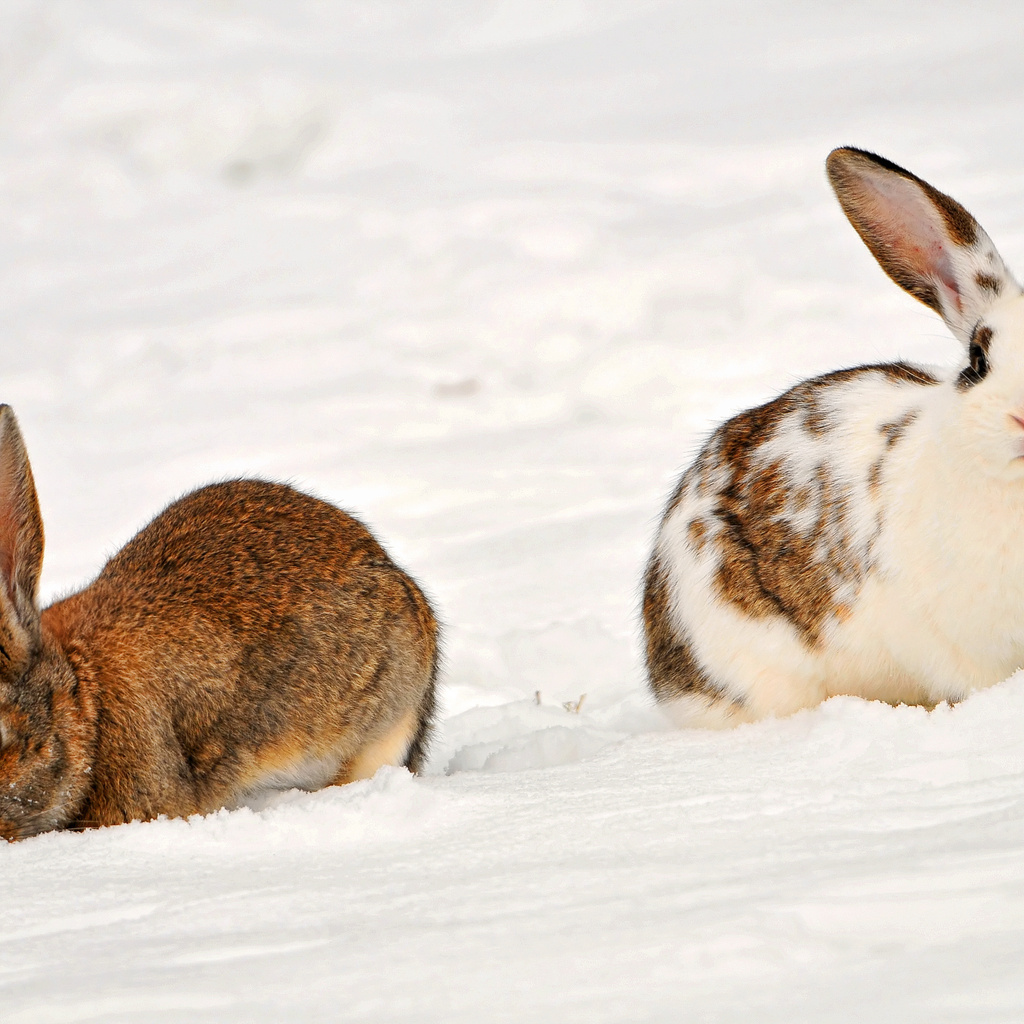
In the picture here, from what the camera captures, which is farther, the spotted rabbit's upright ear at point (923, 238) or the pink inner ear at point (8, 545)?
the spotted rabbit's upright ear at point (923, 238)

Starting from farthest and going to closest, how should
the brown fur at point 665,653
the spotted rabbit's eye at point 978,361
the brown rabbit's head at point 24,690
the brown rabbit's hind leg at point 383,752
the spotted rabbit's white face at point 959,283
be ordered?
the brown fur at point 665,653
the brown rabbit's hind leg at point 383,752
the spotted rabbit's eye at point 978,361
the spotted rabbit's white face at point 959,283
the brown rabbit's head at point 24,690

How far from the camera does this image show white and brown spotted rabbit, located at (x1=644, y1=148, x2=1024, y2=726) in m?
3.78

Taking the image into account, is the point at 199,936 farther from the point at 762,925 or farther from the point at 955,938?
the point at 955,938

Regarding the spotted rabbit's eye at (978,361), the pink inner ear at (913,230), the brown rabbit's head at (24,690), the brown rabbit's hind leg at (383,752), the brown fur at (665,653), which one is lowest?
the brown rabbit's hind leg at (383,752)

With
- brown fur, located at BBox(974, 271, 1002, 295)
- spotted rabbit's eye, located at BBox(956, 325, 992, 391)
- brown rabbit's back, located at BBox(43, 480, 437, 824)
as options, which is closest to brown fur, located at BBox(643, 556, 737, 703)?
brown rabbit's back, located at BBox(43, 480, 437, 824)

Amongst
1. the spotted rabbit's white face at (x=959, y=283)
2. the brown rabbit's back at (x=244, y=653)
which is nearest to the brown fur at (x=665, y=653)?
the brown rabbit's back at (x=244, y=653)

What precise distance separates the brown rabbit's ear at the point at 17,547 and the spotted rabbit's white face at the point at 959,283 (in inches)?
90.1

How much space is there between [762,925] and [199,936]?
0.98 m

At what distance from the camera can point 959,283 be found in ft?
13.2

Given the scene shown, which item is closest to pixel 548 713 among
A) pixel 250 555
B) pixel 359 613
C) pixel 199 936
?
pixel 359 613

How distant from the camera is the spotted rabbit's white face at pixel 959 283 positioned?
11.9 feet

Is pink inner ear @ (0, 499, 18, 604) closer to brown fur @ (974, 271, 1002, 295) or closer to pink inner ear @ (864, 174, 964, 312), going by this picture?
pink inner ear @ (864, 174, 964, 312)

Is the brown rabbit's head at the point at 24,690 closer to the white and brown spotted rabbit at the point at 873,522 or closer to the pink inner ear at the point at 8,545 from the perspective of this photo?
the pink inner ear at the point at 8,545

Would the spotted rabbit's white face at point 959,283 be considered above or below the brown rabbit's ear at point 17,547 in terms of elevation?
above
